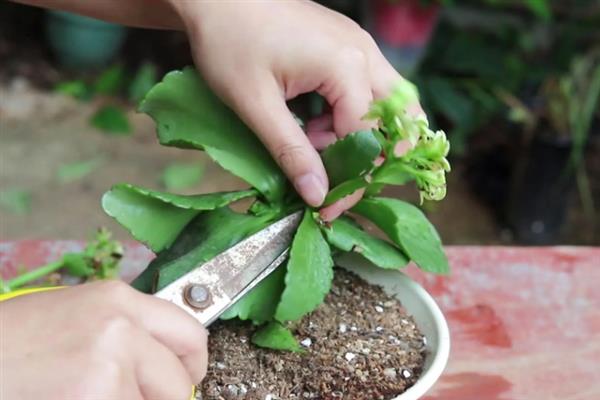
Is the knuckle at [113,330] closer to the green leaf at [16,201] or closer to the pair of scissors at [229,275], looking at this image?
the pair of scissors at [229,275]

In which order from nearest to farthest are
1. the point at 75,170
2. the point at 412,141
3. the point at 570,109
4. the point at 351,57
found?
the point at 412,141 → the point at 351,57 → the point at 570,109 → the point at 75,170

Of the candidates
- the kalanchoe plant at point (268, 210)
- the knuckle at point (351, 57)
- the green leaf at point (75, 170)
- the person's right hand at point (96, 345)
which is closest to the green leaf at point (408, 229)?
the kalanchoe plant at point (268, 210)

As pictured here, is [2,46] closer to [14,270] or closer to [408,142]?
[14,270]

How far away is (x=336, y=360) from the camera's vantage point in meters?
0.67

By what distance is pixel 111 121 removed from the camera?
2.30 m

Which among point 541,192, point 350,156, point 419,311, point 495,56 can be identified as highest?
point 350,156

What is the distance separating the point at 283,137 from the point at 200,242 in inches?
3.8

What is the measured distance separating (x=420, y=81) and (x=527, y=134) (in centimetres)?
30

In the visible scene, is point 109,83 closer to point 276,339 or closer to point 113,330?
point 276,339

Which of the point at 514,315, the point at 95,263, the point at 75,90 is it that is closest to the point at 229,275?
the point at 95,263

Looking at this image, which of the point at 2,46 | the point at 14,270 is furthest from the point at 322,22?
the point at 2,46

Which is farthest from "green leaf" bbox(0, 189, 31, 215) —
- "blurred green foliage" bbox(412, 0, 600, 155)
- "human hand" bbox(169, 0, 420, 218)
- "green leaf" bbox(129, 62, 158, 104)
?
"human hand" bbox(169, 0, 420, 218)

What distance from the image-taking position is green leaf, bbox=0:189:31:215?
2.04 meters

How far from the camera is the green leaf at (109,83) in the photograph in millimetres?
2408
